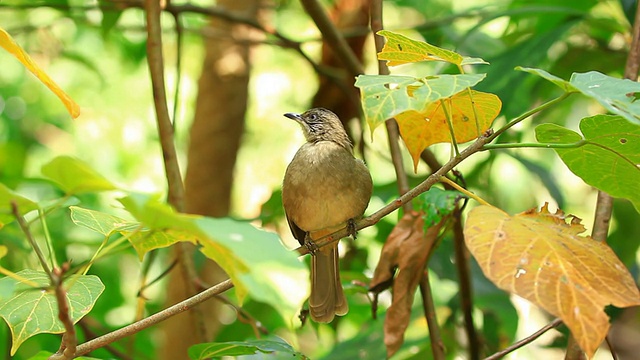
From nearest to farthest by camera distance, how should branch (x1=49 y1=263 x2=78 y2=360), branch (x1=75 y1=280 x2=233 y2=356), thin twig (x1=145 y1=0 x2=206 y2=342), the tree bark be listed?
branch (x1=49 y1=263 x2=78 y2=360)
branch (x1=75 y1=280 x2=233 y2=356)
thin twig (x1=145 y1=0 x2=206 y2=342)
the tree bark

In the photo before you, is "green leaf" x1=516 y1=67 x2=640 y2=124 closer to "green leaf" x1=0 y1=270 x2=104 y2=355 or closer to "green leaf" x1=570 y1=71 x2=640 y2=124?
"green leaf" x1=570 y1=71 x2=640 y2=124

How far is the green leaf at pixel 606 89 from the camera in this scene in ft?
5.17

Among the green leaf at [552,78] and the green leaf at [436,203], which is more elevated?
the green leaf at [552,78]

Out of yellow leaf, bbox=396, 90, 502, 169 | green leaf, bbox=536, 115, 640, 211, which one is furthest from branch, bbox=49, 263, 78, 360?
green leaf, bbox=536, 115, 640, 211

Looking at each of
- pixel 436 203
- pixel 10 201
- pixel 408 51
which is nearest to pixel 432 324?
pixel 436 203

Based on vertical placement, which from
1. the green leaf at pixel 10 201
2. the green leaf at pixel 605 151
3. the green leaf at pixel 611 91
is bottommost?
the green leaf at pixel 605 151

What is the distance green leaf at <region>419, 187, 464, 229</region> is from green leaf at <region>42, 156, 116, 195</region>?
1423 millimetres

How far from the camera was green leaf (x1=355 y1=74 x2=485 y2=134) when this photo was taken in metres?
1.60

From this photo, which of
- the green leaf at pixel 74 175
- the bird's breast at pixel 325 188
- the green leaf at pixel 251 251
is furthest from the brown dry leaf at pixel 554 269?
the bird's breast at pixel 325 188

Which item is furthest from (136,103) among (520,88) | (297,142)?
(520,88)

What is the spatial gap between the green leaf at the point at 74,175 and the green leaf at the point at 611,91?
983 millimetres

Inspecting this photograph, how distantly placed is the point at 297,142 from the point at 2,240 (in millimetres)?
4163

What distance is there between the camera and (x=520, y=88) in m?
3.73

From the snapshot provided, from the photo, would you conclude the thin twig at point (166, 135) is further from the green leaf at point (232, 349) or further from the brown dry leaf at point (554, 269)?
the brown dry leaf at point (554, 269)
